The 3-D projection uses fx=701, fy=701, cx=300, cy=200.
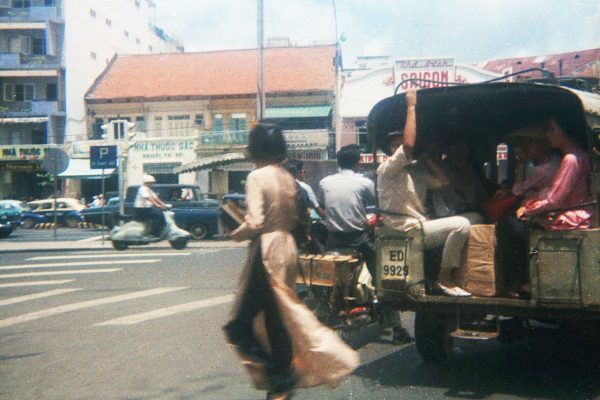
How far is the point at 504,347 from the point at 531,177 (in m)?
1.95

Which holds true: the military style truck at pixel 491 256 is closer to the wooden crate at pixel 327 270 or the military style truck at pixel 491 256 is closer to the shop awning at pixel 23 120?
the wooden crate at pixel 327 270

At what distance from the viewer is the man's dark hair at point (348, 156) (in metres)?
6.99

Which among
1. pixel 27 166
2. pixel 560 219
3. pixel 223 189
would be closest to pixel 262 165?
pixel 560 219

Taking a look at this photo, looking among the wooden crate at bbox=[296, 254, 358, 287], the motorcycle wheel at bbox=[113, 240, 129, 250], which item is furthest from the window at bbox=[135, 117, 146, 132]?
Answer: the wooden crate at bbox=[296, 254, 358, 287]

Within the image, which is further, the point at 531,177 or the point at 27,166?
the point at 27,166

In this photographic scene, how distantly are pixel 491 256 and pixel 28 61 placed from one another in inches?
1759

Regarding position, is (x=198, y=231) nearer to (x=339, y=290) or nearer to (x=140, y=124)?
(x=339, y=290)

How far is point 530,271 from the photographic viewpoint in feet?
16.6

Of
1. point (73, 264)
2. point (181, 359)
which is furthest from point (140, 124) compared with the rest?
point (181, 359)

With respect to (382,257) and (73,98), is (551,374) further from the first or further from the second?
(73,98)

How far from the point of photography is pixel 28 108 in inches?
1752

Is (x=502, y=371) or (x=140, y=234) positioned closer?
(x=502, y=371)

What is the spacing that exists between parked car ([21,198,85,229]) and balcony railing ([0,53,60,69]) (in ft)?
46.7

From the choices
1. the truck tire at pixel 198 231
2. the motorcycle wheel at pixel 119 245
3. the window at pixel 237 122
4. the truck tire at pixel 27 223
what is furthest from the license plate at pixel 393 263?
the window at pixel 237 122
